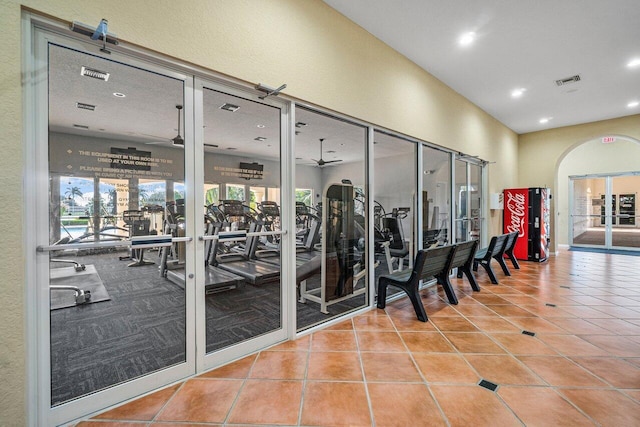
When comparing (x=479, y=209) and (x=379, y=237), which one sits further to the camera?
(x=479, y=209)

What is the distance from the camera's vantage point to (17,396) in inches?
63.2

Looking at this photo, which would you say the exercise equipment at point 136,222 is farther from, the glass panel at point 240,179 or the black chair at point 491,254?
the black chair at point 491,254

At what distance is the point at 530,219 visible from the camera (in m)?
7.18

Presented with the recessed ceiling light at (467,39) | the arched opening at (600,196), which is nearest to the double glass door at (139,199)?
the recessed ceiling light at (467,39)

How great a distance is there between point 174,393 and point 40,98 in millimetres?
2140

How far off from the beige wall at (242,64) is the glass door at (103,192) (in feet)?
0.45

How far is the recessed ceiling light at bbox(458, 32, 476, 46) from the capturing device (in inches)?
147

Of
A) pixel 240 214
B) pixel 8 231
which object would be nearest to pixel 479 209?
pixel 240 214

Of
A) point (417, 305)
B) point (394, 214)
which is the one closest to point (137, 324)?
point (417, 305)

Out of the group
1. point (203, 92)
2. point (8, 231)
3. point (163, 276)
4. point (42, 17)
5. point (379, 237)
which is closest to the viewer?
point (8, 231)

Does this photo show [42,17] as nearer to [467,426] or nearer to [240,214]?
[240,214]

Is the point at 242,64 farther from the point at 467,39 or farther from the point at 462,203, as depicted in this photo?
the point at 462,203

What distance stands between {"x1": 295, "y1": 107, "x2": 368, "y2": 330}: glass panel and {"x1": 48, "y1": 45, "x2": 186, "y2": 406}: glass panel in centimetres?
157

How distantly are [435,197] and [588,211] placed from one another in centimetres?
817
